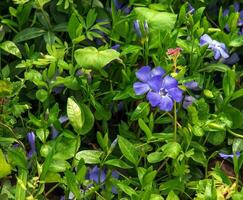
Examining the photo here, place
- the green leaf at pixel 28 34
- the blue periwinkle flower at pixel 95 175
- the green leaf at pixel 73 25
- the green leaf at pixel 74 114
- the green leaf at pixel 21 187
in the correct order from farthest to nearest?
the green leaf at pixel 28 34 < the green leaf at pixel 73 25 < the blue periwinkle flower at pixel 95 175 < the green leaf at pixel 74 114 < the green leaf at pixel 21 187

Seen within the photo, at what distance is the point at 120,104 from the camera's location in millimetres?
1947

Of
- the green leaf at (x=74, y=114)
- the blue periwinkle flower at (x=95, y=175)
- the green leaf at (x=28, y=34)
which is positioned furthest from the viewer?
the green leaf at (x=28, y=34)

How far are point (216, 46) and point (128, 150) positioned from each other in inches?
17.1

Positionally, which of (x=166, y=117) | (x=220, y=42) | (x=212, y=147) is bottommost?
(x=212, y=147)

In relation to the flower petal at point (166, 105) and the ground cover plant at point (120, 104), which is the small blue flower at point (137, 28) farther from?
the flower petal at point (166, 105)

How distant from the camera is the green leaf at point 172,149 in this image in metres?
1.66

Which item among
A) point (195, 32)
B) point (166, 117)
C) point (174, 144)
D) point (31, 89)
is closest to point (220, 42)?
point (195, 32)

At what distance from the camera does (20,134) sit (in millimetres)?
1836

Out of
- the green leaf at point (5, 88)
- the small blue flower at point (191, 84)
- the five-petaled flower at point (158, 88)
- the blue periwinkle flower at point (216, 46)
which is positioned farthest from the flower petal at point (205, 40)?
the green leaf at point (5, 88)

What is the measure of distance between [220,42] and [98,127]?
1.40 feet

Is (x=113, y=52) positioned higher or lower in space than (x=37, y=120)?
higher

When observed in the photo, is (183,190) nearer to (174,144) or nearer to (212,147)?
(174,144)

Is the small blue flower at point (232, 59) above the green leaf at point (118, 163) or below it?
above

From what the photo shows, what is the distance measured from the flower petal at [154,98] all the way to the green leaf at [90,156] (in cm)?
18
